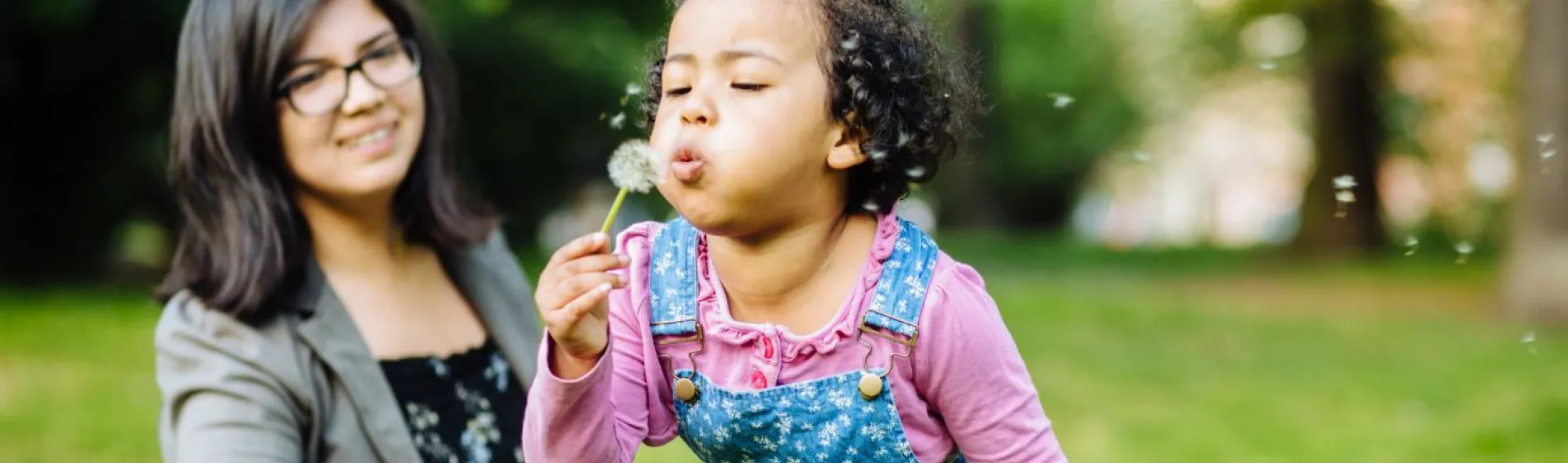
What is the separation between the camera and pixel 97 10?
10.8m

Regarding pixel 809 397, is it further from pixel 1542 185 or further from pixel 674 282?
pixel 1542 185

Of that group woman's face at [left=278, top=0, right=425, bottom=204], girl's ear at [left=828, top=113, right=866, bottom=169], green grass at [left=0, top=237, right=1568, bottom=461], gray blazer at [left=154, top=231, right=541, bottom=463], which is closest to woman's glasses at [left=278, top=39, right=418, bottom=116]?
woman's face at [left=278, top=0, right=425, bottom=204]

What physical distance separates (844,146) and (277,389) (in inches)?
54.8

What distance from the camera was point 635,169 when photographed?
1770 millimetres

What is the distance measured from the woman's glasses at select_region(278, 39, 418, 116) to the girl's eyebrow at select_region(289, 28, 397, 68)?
0.4 inches

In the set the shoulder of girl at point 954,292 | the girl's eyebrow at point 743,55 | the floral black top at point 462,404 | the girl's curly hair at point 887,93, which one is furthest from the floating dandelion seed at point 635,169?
the floral black top at point 462,404

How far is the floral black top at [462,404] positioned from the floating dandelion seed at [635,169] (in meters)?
1.36

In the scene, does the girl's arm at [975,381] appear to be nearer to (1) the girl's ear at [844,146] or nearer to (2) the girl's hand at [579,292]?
(1) the girl's ear at [844,146]

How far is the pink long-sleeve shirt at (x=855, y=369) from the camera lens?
6.17ft

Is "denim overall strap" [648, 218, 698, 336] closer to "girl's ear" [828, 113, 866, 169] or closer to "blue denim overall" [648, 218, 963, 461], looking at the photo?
"blue denim overall" [648, 218, 963, 461]

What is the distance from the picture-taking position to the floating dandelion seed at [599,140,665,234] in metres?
1.76

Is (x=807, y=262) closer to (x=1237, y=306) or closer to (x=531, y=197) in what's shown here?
(x=1237, y=306)

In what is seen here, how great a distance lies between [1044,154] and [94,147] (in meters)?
27.5

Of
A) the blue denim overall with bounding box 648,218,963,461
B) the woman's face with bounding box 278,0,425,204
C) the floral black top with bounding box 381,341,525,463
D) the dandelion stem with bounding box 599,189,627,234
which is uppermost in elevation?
the woman's face with bounding box 278,0,425,204
